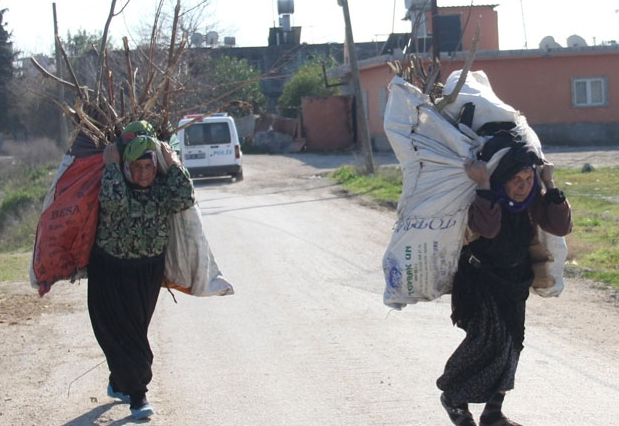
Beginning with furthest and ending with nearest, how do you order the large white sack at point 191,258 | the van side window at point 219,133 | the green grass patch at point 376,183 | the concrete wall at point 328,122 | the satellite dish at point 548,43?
1. the concrete wall at point 328,122
2. the satellite dish at point 548,43
3. the van side window at point 219,133
4. the green grass patch at point 376,183
5. the large white sack at point 191,258

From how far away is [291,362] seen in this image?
241 inches

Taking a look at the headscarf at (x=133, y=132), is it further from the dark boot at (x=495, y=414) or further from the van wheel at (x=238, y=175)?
the van wheel at (x=238, y=175)

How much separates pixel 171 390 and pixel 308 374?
0.90 meters

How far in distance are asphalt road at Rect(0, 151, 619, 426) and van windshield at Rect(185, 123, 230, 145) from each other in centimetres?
1294

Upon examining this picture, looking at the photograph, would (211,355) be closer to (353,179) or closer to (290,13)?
(353,179)

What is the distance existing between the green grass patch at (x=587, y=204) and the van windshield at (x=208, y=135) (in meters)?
→ 3.10

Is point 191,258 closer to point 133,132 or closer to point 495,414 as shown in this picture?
point 133,132

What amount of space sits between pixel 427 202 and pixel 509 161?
0.46 metres

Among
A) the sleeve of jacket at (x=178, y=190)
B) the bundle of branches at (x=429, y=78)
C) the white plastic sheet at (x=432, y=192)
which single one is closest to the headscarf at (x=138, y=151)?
the sleeve of jacket at (x=178, y=190)

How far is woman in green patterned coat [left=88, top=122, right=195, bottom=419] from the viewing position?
16.2 feet

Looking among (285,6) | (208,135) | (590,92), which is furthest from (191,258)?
(285,6)

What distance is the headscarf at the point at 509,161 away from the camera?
4172mm

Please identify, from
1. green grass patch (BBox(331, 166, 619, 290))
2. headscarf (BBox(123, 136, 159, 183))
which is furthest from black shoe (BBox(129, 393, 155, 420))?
green grass patch (BBox(331, 166, 619, 290))

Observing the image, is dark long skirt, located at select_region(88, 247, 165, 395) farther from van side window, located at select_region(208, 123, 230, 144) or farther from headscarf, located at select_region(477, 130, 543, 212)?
van side window, located at select_region(208, 123, 230, 144)
